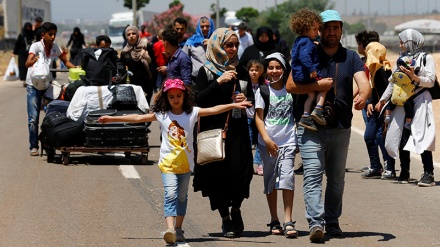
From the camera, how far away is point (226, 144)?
9.77 m

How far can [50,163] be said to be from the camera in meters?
15.5

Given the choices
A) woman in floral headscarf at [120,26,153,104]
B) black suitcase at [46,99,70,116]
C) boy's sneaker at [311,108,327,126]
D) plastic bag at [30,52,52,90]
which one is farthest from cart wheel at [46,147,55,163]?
boy's sneaker at [311,108,327,126]

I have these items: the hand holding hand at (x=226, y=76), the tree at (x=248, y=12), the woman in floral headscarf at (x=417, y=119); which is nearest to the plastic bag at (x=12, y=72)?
the woman in floral headscarf at (x=417, y=119)

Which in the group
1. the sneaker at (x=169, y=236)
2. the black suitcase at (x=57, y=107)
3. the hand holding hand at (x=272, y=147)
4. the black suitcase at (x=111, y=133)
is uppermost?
the hand holding hand at (x=272, y=147)

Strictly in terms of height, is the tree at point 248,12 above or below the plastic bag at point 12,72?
above

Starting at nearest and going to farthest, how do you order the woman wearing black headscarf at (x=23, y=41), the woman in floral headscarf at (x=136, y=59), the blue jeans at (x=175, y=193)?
the blue jeans at (x=175, y=193)
the woman in floral headscarf at (x=136, y=59)
the woman wearing black headscarf at (x=23, y=41)

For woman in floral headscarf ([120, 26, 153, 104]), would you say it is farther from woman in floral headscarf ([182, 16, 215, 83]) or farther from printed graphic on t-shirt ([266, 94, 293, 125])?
printed graphic on t-shirt ([266, 94, 293, 125])

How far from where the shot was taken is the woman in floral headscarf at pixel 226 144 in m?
9.76

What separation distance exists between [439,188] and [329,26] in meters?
4.47

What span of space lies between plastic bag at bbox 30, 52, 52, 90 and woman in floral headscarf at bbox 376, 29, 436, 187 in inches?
208

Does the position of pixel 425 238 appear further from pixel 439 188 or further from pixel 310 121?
pixel 439 188

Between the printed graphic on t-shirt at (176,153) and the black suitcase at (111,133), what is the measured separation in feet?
18.7

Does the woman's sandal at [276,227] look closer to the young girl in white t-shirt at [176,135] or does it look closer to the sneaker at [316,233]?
the sneaker at [316,233]

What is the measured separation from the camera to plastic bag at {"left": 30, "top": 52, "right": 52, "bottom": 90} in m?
16.2
